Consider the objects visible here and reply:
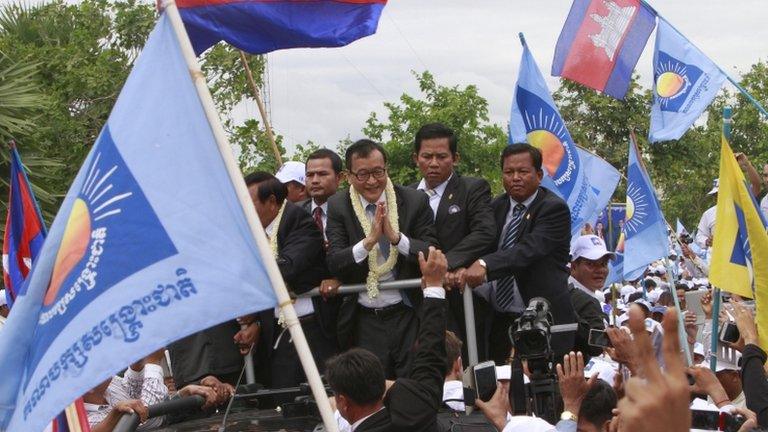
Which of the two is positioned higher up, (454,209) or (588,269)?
(454,209)

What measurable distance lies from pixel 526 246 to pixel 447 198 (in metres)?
0.55

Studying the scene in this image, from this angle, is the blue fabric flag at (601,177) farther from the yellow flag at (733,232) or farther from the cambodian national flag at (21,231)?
the cambodian national flag at (21,231)

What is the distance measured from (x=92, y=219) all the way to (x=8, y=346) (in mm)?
492

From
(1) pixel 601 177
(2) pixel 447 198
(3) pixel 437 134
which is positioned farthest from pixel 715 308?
(1) pixel 601 177

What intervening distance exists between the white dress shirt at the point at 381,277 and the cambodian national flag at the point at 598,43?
4343 millimetres

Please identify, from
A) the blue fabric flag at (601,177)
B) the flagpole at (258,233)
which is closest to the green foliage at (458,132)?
the blue fabric flag at (601,177)

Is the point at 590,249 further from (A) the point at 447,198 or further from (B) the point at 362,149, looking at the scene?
(B) the point at 362,149

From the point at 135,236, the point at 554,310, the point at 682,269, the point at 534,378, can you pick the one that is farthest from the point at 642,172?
the point at 682,269

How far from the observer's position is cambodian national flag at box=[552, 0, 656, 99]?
433 inches

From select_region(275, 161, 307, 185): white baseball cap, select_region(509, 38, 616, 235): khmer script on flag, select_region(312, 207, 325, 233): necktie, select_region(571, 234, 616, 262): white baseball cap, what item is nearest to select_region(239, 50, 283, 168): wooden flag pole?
select_region(275, 161, 307, 185): white baseball cap

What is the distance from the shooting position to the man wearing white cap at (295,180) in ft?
29.1

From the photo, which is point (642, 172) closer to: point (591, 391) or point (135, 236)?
point (591, 391)

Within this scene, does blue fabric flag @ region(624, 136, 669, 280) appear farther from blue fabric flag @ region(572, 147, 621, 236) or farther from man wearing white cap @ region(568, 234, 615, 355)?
man wearing white cap @ region(568, 234, 615, 355)

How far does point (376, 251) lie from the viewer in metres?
7.01
